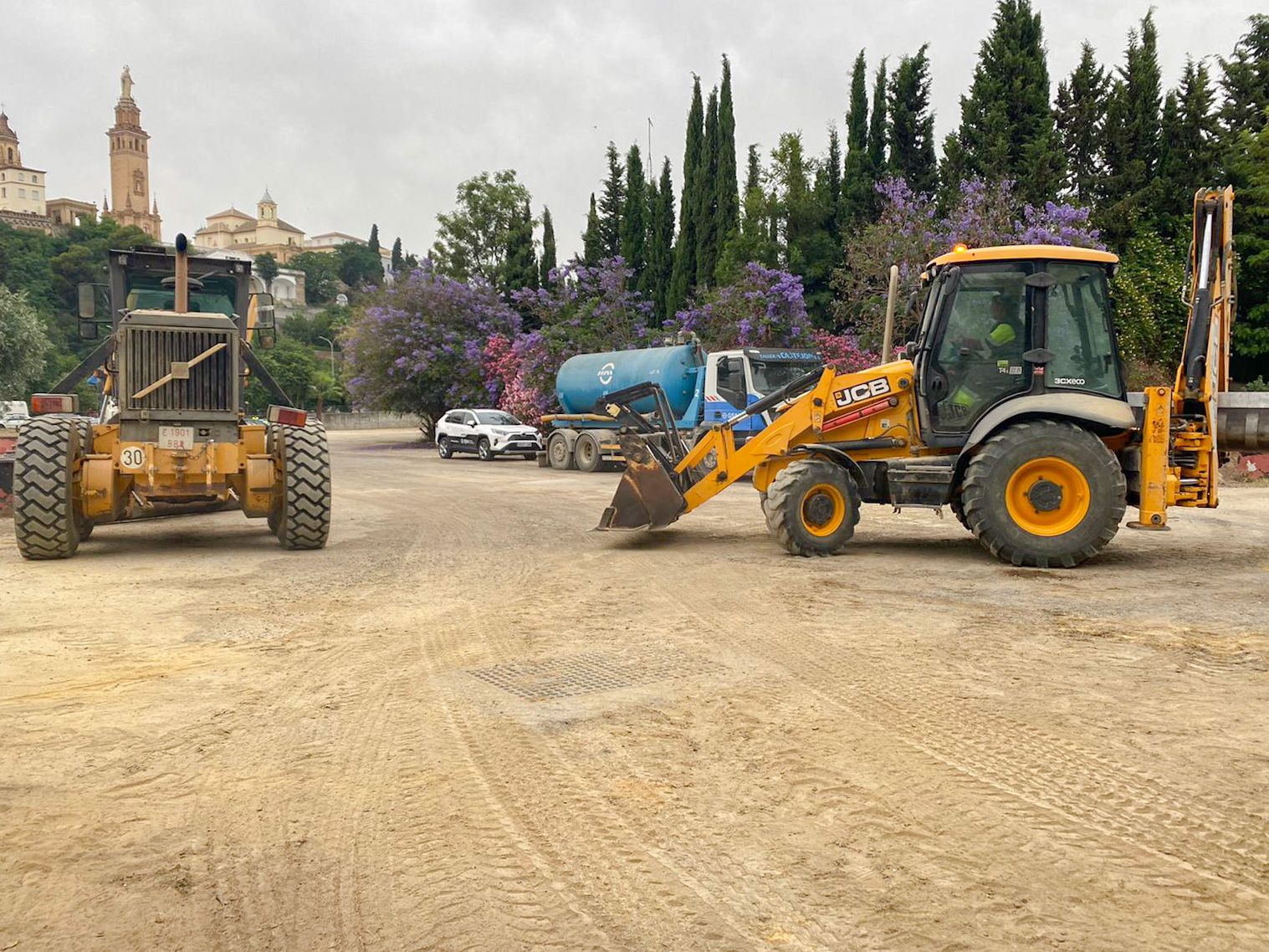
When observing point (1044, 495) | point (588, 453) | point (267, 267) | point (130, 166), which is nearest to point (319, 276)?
point (267, 267)

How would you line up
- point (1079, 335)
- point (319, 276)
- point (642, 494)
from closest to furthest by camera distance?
point (1079, 335) → point (642, 494) → point (319, 276)

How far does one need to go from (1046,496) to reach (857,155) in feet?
83.9

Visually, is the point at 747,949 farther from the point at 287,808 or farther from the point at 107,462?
the point at 107,462

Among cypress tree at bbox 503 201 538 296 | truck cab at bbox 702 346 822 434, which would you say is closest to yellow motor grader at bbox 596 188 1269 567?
truck cab at bbox 702 346 822 434

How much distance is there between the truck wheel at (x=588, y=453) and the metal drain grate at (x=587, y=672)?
18425mm

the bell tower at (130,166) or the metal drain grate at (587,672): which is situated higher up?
the bell tower at (130,166)

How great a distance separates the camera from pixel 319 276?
141000 mm

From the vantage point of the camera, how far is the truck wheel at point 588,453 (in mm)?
24562

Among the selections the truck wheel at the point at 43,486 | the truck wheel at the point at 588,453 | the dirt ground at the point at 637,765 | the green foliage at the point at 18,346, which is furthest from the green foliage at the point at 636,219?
the dirt ground at the point at 637,765

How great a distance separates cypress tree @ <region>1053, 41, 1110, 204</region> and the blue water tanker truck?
10173 millimetres

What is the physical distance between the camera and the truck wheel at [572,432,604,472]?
24562 millimetres

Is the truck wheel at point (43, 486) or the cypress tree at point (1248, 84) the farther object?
the cypress tree at point (1248, 84)

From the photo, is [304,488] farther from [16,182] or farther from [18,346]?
[16,182]

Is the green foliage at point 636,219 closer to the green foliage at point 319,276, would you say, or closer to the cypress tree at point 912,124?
the cypress tree at point 912,124
